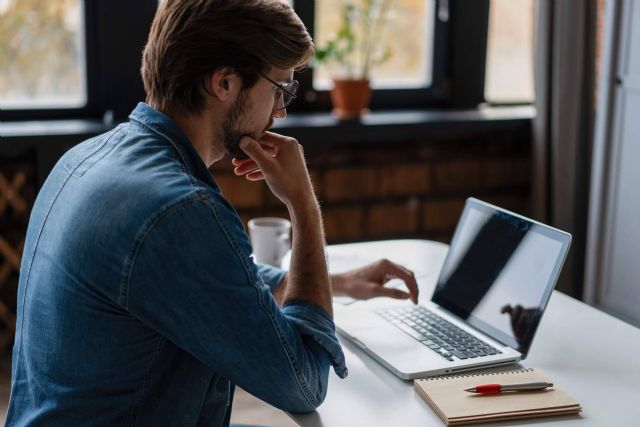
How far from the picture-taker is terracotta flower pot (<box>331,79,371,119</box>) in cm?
319

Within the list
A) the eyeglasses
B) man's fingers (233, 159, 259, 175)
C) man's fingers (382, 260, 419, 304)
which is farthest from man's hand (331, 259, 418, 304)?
the eyeglasses

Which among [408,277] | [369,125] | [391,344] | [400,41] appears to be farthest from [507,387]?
[400,41]

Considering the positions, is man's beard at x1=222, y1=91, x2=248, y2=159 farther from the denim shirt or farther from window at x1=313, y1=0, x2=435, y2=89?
window at x1=313, y1=0, x2=435, y2=89

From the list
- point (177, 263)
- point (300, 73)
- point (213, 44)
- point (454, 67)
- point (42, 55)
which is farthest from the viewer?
point (454, 67)

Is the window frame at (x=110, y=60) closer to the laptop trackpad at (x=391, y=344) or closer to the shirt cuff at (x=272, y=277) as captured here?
the shirt cuff at (x=272, y=277)

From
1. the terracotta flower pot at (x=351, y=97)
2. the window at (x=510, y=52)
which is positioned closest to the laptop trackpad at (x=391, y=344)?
the terracotta flower pot at (x=351, y=97)

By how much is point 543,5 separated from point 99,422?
2685 mm

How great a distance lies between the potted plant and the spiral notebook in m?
2.04

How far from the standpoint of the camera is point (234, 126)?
4.00ft

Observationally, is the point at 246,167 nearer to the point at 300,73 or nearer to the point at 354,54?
the point at 300,73

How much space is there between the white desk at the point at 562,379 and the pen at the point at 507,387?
2.2 inches

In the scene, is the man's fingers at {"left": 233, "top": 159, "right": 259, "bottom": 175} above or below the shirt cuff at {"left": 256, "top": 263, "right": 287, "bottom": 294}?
above

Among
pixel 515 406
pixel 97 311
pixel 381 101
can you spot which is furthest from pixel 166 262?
pixel 381 101

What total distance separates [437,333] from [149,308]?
1.95 ft
